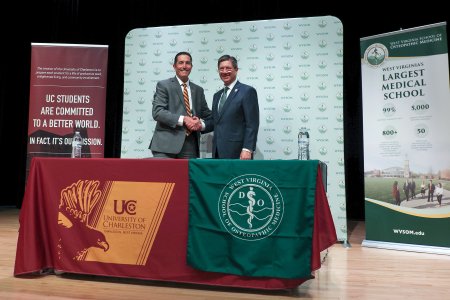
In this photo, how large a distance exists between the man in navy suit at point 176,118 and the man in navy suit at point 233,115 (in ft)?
0.72

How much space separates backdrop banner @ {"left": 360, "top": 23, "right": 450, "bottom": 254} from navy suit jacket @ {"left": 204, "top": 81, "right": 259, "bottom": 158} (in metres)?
1.31

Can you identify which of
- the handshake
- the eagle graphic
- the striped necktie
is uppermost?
the striped necktie

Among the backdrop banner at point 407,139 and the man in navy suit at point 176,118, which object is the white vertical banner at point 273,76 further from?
the man in navy suit at point 176,118

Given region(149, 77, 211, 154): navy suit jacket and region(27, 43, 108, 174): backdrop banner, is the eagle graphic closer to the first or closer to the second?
region(149, 77, 211, 154): navy suit jacket

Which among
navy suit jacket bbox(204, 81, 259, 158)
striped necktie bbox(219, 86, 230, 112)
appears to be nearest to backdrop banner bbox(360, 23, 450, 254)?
navy suit jacket bbox(204, 81, 259, 158)

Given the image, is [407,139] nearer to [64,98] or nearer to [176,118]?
[176,118]

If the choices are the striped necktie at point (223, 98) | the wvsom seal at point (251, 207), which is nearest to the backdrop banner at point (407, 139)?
the striped necktie at point (223, 98)

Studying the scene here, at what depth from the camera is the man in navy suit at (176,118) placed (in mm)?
3109

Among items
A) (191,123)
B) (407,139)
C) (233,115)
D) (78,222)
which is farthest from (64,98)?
(407,139)

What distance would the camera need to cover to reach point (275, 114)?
385cm

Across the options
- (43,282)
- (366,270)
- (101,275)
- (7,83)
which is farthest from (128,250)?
(7,83)

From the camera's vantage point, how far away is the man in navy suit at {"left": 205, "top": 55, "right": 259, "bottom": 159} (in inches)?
119

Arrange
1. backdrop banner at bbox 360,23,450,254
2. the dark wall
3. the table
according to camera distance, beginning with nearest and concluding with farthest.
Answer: the table
backdrop banner at bbox 360,23,450,254
the dark wall

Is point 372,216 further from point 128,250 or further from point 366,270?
point 128,250
